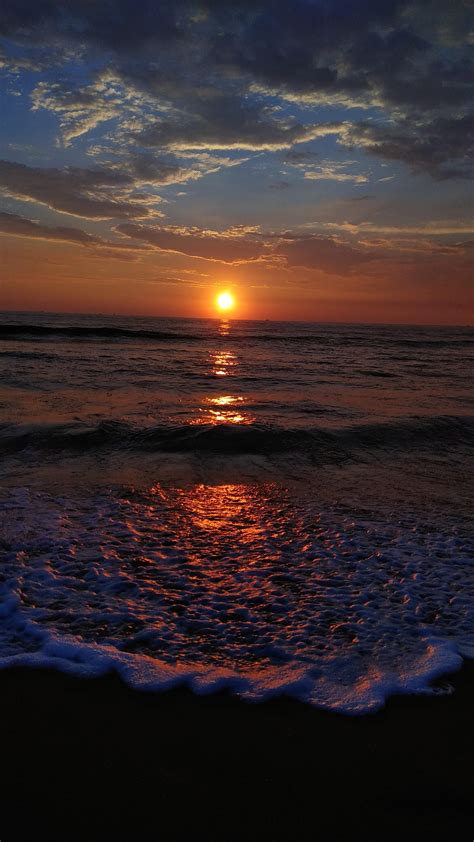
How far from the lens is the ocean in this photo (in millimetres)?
3150

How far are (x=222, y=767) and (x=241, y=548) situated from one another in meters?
2.52

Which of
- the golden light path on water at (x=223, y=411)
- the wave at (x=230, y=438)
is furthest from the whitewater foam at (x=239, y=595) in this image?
the golden light path on water at (x=223, y=411)

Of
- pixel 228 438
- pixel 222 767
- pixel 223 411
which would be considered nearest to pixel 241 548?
pixel 222 767

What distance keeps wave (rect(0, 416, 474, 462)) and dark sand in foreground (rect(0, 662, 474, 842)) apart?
5.80 metres

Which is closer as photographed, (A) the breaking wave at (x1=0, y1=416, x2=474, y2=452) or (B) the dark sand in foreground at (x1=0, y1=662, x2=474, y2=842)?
(B) the dark sand in foreground at (x1=0, y1=662, x2=474, y2=842)

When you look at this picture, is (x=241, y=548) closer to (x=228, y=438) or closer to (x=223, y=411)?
(x=228, y=438)

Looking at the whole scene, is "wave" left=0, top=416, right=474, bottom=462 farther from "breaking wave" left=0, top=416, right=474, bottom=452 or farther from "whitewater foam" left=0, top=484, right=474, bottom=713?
"whitewater foam" left=0, top=484, right=474, bottom=713

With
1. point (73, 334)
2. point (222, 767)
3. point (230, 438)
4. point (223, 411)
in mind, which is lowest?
point (222, 767)

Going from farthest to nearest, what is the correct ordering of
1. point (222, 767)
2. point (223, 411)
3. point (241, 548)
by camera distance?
point (223, 411)
point (241, 548)
point (222, 767)

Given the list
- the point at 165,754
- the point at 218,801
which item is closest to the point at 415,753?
the point at 218,801

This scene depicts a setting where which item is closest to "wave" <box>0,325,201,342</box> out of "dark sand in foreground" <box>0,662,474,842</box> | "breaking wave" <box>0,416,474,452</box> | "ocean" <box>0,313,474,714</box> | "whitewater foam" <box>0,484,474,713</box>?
"ocean" <box>0,313,474,714</box>

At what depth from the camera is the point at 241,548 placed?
482 centimetres

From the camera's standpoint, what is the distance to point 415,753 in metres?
2.43

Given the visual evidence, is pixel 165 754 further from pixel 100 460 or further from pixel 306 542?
pixel 100 460
